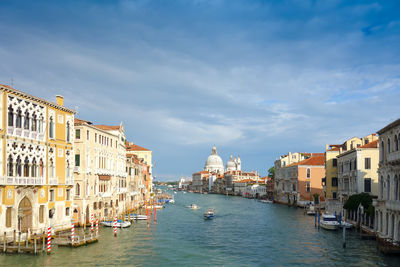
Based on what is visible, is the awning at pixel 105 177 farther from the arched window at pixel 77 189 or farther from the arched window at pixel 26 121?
the arched window at pixel 26 121

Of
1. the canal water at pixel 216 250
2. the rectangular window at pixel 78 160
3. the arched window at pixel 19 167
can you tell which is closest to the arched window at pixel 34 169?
the arched window at pixel 19 167

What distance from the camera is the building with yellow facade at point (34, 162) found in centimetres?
2552

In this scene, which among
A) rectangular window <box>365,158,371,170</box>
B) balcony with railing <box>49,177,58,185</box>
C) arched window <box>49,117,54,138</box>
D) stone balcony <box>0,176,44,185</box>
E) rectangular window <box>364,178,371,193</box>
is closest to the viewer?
stone balcony <box>0,176,44,185</box>

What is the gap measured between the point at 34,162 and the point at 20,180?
206cm

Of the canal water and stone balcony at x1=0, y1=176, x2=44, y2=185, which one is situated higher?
stone balcony at x1=0, y1=176, x2=44, y2=185

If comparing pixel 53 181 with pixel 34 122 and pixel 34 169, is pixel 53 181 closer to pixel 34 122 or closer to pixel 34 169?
pixel 34 169

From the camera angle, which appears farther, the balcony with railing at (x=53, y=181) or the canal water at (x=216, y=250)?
the balcony with railing at (x=53, y=181)

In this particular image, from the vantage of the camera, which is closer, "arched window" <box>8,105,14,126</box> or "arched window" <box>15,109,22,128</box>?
"arched window" <box>8,105,14,126</box>

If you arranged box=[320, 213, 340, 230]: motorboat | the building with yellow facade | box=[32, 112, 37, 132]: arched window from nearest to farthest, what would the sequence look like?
the building with yellow facade < box=[32, 112, 37, 132]: arched window < box=[320, 213, 340, 230]: motorboat

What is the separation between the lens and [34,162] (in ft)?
92.2

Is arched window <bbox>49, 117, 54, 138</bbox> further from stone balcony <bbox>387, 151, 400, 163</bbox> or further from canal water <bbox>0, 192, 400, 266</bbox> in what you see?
stone balcony <bbox>387, 151, 400, 163</bbox>

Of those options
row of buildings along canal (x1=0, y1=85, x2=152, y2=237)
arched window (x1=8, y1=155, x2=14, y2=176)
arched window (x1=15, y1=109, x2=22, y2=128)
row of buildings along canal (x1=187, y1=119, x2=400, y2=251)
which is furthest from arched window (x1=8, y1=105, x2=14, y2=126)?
row of buildings along canal (x1=187, y1=119, x2=400, y2=251)

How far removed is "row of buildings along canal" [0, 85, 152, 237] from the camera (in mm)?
25750

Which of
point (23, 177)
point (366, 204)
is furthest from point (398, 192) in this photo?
point (23, 177)
